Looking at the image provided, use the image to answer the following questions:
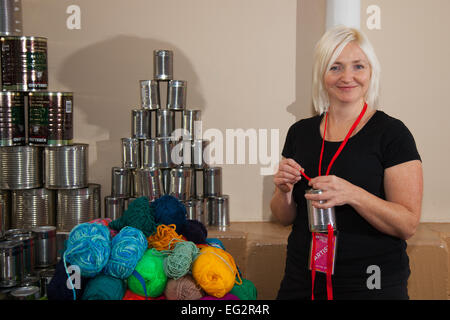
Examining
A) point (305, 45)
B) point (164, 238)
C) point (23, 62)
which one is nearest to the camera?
point (164, 238)

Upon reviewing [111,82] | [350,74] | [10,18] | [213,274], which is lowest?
[213,274]

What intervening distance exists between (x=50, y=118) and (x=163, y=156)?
1.95 feet

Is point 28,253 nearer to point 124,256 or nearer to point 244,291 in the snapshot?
point 124,256

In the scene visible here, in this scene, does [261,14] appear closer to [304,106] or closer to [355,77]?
[304,106]

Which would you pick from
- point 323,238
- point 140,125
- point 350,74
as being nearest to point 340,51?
point 350,74

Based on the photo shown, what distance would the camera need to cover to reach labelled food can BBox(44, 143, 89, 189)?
2367mm

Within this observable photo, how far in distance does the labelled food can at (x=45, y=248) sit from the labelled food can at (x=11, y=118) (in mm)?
785

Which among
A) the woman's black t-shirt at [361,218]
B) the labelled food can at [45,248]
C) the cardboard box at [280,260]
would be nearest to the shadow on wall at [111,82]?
the cardboard box at [280,260]

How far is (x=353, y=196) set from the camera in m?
1.19

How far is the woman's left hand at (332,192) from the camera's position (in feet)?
3.85

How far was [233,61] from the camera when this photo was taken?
9.30 ft

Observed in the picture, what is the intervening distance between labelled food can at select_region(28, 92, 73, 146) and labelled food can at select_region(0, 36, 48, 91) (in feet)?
0.25

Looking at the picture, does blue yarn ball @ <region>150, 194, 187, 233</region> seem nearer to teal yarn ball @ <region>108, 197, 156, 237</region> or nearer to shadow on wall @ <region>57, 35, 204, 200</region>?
teal yarn ball @ <region>108, 197, 156, 237</region>

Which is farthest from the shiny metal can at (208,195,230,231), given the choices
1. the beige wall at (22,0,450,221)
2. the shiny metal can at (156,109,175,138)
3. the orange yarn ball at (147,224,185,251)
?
the orange yarn ball at (147,224,185,251)
